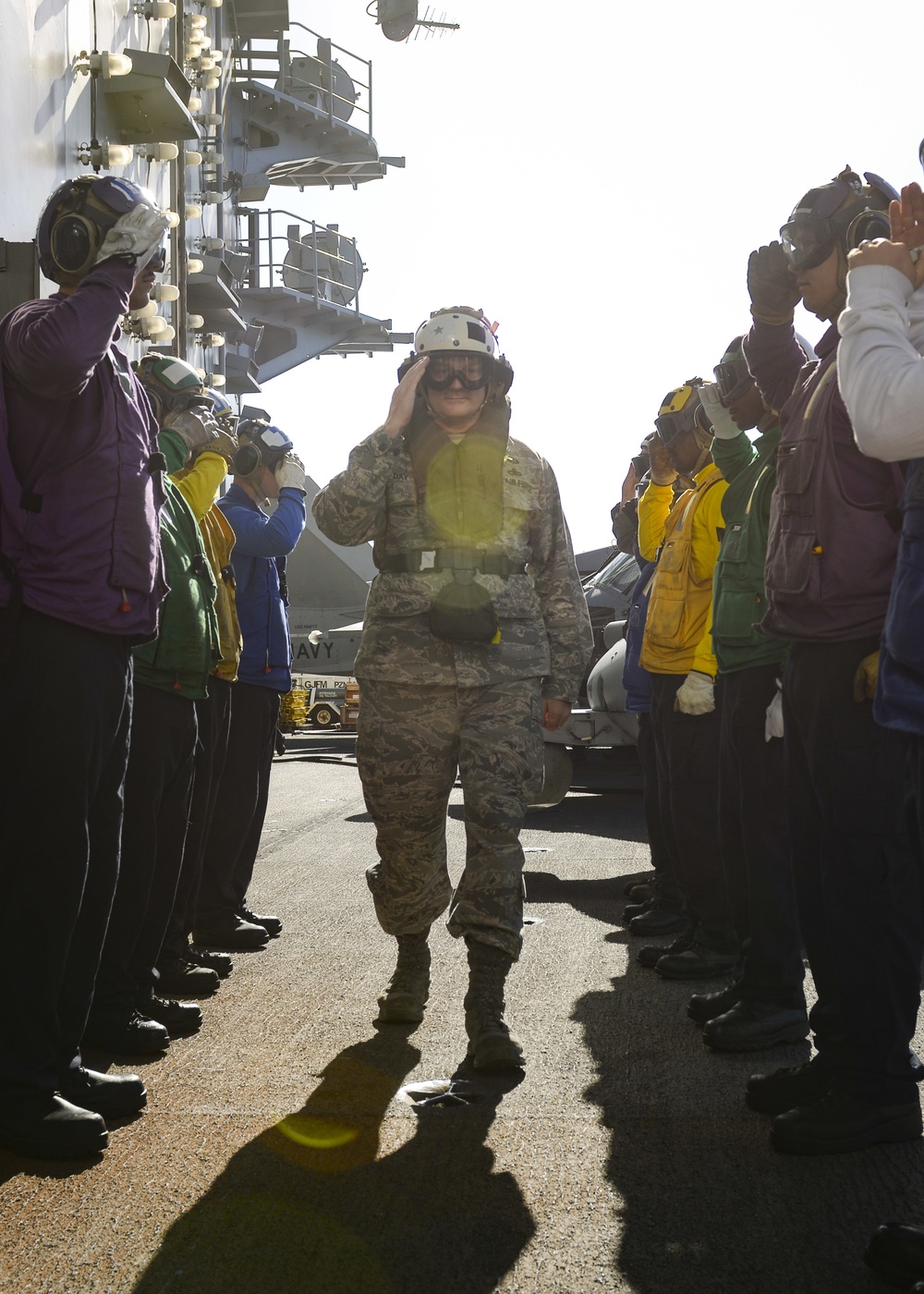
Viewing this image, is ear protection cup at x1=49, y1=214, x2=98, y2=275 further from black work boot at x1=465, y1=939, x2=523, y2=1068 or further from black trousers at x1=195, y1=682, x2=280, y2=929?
black trousers at x1=195, y1=682, x2=280, y2=929

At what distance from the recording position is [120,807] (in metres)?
3.46

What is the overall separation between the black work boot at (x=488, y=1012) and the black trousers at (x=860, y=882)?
0.87 m

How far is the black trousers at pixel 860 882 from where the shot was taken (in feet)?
10.3

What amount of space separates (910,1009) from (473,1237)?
119 cm

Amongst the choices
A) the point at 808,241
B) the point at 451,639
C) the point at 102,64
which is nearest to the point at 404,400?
the point at 451,639

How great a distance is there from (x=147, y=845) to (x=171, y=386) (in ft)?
5.58

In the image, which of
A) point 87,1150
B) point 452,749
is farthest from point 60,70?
point 87,1150

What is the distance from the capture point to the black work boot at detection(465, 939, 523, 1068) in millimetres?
3754

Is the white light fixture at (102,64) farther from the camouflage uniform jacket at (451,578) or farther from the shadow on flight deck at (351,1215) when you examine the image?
the shadow on flight deck at (351,1215)

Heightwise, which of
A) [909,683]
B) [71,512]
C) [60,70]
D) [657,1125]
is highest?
[60,70]

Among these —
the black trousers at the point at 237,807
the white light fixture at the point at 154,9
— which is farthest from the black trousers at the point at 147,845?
the white light fixture at the point at 154,9

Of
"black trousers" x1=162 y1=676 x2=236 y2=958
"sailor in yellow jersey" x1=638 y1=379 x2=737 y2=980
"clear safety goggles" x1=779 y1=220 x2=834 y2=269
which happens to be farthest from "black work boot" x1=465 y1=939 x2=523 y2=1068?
"clear safety goggles" x1=779 y1=220 x2=834 y2=269

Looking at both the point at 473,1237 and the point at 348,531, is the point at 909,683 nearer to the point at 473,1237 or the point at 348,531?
the point at 473,1237

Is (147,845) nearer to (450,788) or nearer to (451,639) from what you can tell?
(450,788)
